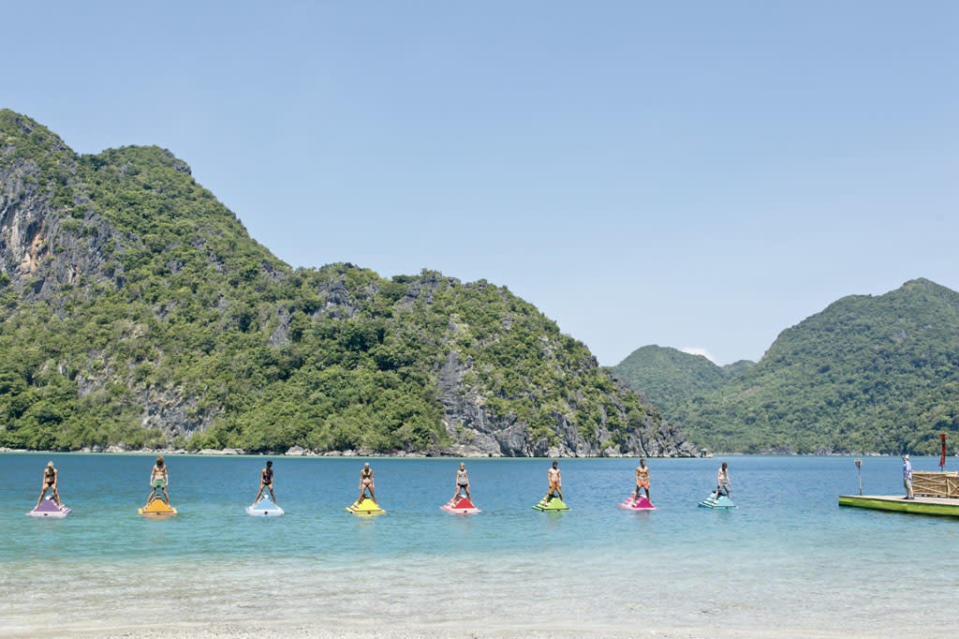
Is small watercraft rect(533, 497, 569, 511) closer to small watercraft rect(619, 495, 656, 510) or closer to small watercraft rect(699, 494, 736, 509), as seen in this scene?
small watercraft rect(619, 495, 656, 510)

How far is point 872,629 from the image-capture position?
16969mm

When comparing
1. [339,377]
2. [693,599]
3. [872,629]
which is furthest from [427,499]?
[339,377]

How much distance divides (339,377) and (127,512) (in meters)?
157

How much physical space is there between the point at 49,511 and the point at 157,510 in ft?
16.2

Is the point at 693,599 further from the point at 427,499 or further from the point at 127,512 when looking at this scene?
the point at 427,499

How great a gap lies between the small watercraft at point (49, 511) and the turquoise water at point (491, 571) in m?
1.46

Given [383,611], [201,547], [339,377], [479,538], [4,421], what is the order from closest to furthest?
[383,611] < [201,547] < [479,538] < [4,421] < [339,377]

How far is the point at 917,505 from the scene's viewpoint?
4331cm

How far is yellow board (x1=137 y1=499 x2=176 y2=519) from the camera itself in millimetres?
39719

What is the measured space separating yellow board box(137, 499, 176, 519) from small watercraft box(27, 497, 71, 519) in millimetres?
3619

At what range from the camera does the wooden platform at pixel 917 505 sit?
4122cm

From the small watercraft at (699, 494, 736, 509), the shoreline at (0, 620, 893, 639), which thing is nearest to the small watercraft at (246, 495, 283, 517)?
the shoreline at (0, 620, 893, 639)

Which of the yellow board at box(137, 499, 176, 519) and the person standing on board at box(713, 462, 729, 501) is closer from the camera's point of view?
the yellow board at box(137, 499, 176, 519)

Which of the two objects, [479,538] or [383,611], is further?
[479,538]
